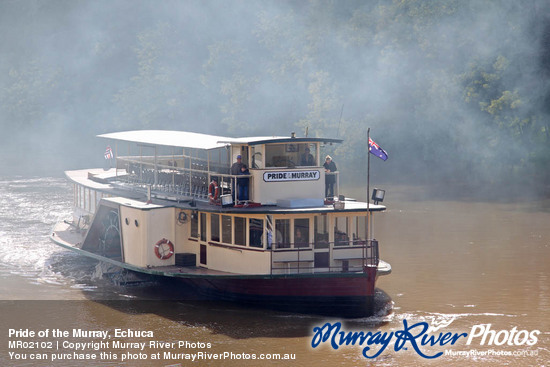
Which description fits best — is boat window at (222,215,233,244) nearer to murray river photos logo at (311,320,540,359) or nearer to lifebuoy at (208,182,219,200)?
lifebuoy at (208,182,219,200)

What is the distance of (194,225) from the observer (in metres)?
21.6

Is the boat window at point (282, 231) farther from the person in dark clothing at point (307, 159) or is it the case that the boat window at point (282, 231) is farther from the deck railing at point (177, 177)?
the person in dark clothing at point (307, 159)

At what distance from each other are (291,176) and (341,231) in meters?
1.96

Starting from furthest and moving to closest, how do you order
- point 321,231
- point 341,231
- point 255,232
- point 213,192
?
point 213,192 < point 341,231 < point 321,231 < point 255,232

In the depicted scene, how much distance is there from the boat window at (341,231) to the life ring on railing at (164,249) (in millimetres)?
4315

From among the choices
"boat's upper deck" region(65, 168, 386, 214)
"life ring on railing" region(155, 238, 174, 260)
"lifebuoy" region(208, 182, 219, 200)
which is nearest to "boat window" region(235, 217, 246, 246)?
"boat's upper deck" region(65, 168, 386, 214)

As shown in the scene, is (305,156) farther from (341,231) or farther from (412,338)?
(412,338)

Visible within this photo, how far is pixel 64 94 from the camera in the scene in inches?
3255

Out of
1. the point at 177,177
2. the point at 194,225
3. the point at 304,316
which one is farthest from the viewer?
the point at 177,177

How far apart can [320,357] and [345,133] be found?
120 feet

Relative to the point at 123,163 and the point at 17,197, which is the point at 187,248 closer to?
the point at 123,163

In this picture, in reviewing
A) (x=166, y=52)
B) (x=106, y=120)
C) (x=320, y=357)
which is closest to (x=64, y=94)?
(x=106, y=120)

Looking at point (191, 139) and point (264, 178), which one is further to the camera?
point (191, 139)

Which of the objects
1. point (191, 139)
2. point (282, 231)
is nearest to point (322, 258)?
point (282, 231)
